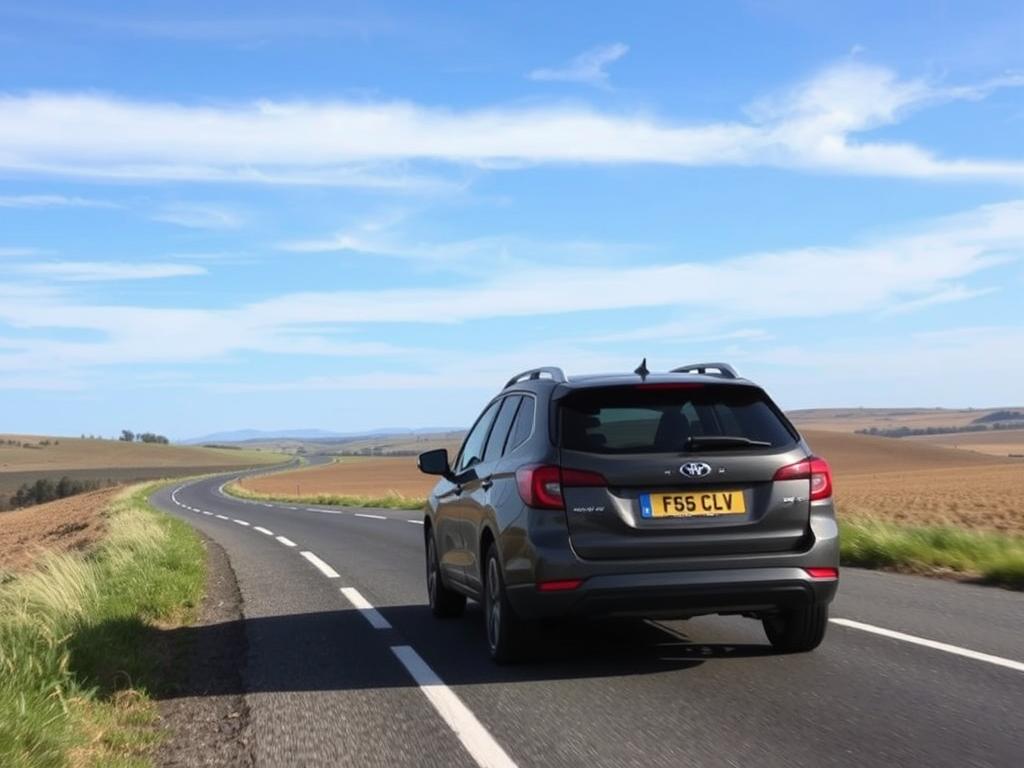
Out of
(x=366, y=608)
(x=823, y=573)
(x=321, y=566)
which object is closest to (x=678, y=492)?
(x=823, y=573)

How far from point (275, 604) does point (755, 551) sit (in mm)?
5688

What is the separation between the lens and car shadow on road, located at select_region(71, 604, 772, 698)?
22.7ft

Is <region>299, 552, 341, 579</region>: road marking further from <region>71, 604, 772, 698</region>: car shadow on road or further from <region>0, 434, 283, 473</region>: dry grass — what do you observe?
<region>0, 434, 283, 473</region>: dry grass

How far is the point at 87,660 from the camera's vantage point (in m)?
7.13

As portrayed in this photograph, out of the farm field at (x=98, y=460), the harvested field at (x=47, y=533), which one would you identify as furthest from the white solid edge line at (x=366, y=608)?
the farm field at (x=98, y=460)

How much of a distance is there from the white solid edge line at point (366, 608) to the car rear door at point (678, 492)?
309 cm

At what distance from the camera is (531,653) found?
281 inches

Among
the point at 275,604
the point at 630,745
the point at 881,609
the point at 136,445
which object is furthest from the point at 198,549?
the point at 136,445

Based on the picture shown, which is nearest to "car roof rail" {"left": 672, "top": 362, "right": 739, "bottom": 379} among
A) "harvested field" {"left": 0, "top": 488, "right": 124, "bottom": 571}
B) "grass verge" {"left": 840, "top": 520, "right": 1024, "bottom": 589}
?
"grass verge" {"left": 840, "top": 520, "right": 1024, "bottom": 589}

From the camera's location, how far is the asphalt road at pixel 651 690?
16.9ft

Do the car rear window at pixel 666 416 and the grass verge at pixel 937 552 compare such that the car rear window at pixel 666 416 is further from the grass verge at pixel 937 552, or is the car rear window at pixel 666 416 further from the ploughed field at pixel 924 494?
the ploughed field at pixel 924 494

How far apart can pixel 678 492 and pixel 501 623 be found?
1355 millimetres

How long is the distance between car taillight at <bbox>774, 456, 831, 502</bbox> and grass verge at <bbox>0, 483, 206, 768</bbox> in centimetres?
360

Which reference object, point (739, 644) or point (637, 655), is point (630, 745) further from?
point (739, 644)
